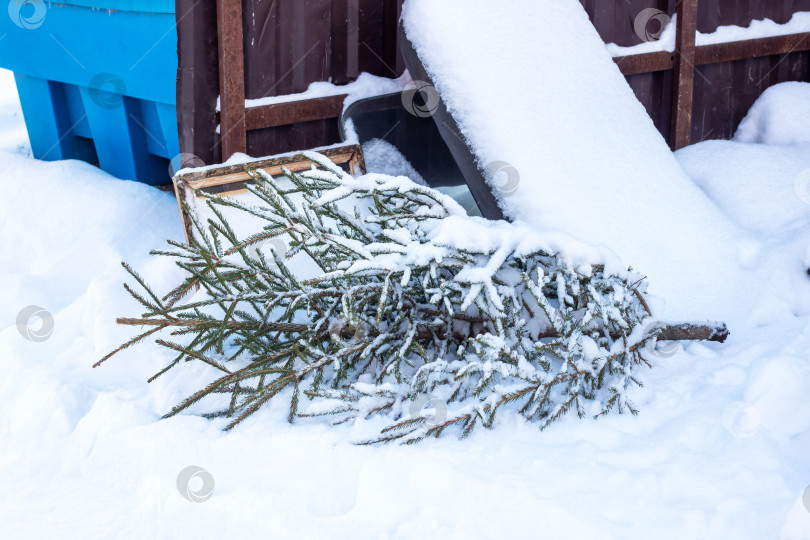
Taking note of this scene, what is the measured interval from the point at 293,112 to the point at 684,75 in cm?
220

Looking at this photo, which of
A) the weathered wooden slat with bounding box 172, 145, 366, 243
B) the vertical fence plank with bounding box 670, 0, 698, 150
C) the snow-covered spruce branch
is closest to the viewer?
the snow-covered spruce branch

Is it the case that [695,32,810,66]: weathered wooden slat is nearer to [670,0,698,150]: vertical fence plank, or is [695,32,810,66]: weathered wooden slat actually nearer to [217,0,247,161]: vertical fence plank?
[670,0,698,150]: vertical fence plank

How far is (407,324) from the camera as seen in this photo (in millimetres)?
2152

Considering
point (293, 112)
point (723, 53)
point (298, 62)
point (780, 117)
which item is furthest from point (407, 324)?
point (723, 53)

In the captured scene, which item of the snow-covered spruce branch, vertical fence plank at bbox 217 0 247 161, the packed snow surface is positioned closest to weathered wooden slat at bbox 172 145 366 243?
vertical fence plank at bbox 217 0 247 161

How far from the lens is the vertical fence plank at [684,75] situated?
3.99 meters

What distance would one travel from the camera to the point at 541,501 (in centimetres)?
160

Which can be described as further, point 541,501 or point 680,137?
point 680,137

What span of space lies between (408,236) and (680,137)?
2.60 meters

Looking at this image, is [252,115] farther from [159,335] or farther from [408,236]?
[408,236]

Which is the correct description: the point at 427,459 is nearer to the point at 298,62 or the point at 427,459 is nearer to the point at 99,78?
the point at 298,62

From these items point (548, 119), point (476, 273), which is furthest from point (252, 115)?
point (476, 273)

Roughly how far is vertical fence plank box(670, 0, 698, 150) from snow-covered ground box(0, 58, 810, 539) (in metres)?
1.69

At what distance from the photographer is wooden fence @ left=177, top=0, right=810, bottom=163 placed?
9.20 feet
